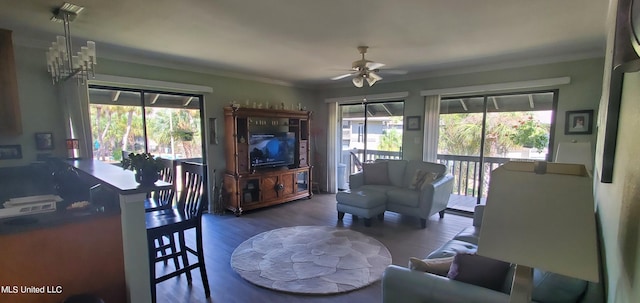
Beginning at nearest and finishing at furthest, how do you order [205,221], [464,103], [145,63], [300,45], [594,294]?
[594,294], [300,45], [145,63], [205,221], [464,103]

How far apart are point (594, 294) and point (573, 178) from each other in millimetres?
863

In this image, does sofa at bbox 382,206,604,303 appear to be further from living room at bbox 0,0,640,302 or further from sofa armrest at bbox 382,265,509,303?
living room at bbox 0,0,640,302

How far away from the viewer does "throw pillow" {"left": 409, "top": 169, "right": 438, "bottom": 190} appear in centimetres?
435

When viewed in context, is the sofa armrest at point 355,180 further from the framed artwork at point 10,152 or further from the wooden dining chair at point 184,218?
the framed artwork at point 10,152

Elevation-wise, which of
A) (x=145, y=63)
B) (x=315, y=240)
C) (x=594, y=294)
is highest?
(x=145, y=63)

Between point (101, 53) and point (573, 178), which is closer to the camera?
point (573, 178)

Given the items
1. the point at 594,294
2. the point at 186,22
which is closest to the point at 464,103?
the point at 594,294

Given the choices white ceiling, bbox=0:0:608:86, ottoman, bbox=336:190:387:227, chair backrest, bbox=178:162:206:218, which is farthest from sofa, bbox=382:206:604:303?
ottoman, bbox=336:190:387:227

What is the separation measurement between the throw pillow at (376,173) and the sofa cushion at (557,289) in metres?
3.47

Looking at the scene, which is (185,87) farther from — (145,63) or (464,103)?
(464,103)

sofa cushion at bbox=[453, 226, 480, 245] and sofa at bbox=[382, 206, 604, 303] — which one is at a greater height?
sofa at bbox=[382, 206, 604, 303]

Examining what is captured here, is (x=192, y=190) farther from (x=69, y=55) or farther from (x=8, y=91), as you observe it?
(x=8, y=91)

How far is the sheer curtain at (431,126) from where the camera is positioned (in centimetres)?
496

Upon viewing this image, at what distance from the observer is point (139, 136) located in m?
4.23
